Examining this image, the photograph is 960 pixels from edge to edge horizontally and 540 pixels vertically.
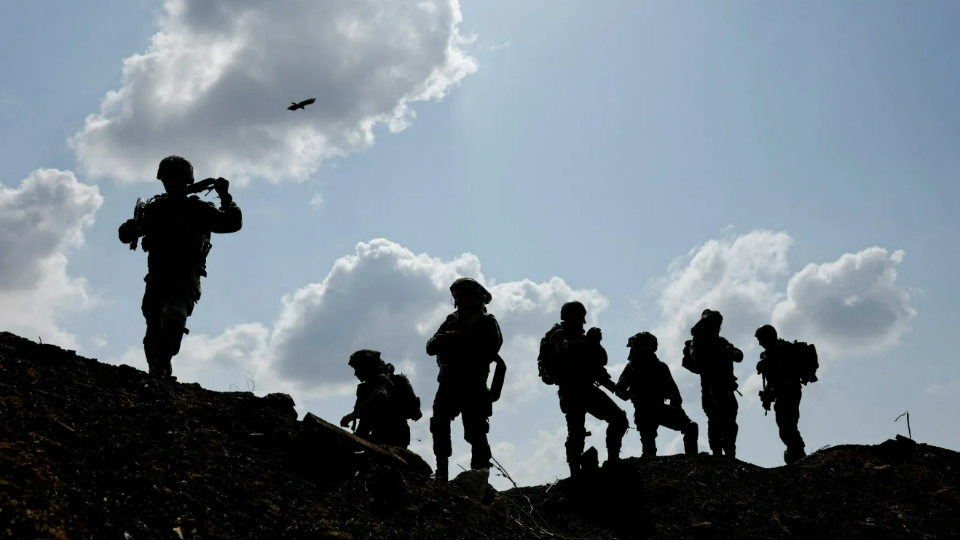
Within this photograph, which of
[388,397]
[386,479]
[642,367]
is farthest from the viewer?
[642,367]

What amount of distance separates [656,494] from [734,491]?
32.2 inches

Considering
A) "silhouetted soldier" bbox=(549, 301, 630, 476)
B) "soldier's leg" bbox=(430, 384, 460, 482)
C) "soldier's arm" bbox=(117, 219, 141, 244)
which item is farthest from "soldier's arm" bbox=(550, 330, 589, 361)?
"soldier's arm" bbox=(117, 219, 141, 244)

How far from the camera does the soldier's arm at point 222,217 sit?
811 centimetres

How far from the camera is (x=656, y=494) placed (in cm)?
898

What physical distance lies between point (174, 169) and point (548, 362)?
472cm

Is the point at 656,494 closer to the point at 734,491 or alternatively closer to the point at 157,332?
the point at 734,491

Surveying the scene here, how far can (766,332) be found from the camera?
1212 cm

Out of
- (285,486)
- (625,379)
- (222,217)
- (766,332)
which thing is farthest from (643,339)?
(285,486)

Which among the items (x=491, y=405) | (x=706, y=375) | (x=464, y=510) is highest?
(x=706, y=375)

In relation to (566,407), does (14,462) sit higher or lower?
lower

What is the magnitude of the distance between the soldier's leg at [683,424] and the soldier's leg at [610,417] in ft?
3.77

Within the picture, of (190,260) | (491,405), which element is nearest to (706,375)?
(491,405)

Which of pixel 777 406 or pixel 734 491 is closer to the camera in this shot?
pixel 734 491

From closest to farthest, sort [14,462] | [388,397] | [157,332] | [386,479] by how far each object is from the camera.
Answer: [14,462] < [386,479] < [157,332] < [388,397]
